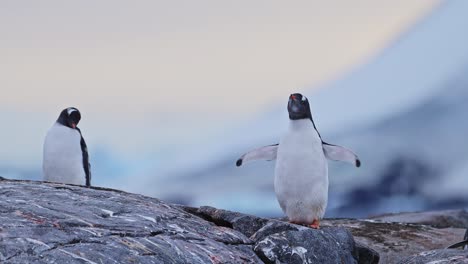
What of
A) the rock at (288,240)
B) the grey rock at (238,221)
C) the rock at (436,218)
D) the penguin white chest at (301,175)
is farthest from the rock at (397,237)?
the grey rock at (238,221)

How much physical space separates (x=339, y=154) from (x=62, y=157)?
199 inches

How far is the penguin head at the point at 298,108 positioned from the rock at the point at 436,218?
852 centimetres

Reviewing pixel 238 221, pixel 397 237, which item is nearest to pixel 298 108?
pixel 238 221

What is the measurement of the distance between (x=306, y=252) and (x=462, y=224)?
469 inches

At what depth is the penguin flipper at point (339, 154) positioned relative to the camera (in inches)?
467

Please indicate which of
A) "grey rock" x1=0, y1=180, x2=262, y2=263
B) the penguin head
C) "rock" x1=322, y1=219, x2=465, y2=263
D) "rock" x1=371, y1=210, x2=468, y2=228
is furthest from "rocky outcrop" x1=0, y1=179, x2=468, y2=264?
"rock" x1=371, y1=210, x2=468, y2=228

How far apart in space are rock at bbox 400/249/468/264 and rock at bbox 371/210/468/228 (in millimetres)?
9989

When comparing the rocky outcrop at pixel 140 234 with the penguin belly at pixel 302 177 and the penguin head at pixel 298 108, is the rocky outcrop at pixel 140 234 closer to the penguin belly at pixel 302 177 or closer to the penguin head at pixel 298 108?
the penguin belly at pixel 302 177

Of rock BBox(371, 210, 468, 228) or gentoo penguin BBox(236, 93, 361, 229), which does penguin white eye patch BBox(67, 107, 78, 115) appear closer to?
gentoo penguin BBox(236, 93, 361, 229)

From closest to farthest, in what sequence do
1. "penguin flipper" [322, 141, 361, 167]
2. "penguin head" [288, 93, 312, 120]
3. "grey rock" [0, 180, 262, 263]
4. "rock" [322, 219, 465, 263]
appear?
1. "grey rock" [0, 180, 262, 263]
2. "penguin head" [288, 93, 312, 120]
3. "penguin flipper" [322, 141, 361, 167]
4. "rock" [322, 219, 465, 263]

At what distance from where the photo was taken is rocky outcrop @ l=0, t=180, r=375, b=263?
7152 mm

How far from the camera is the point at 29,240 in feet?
23.3

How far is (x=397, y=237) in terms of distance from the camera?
1422 cm

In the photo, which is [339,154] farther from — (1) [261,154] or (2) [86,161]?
(2) [86,161]
